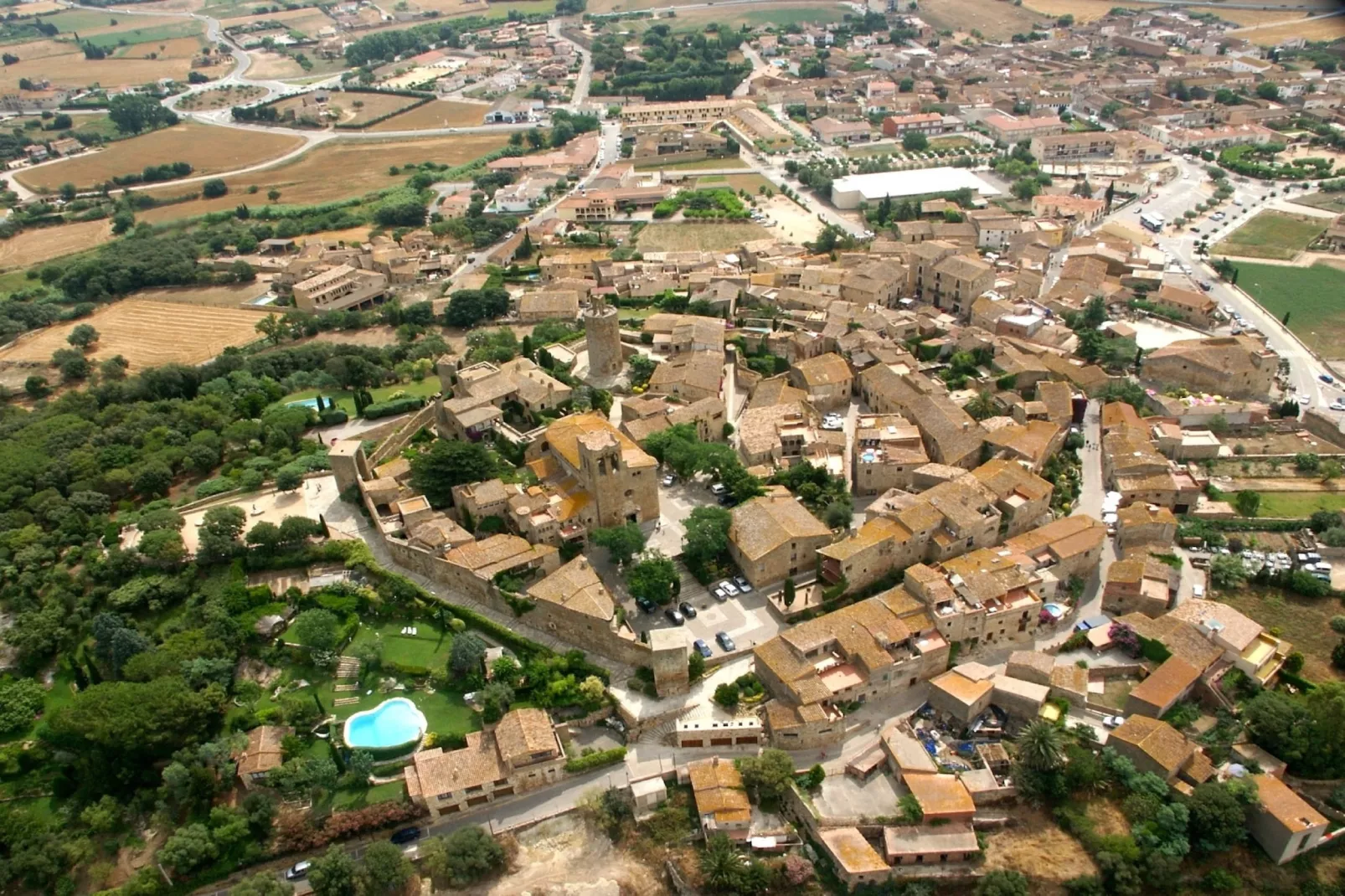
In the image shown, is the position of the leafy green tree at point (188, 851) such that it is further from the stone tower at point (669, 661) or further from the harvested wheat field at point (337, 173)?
the harvested wheat field at point (337, 173)

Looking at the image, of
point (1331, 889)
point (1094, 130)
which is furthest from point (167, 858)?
point (1094, 130)

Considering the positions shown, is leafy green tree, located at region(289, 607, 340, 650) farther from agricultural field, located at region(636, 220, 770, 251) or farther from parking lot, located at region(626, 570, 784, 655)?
agricultural field, located at region(636, 220, 770, 251)

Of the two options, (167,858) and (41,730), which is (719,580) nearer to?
(167,858)

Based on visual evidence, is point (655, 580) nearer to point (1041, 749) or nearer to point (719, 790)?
point (719, 790)

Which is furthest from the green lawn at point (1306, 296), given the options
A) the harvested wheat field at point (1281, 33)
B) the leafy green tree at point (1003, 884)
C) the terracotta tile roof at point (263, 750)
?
the harvested wheat field at point (1281, 33)

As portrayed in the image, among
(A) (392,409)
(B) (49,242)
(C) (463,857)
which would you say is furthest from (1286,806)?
(B) (49,242)

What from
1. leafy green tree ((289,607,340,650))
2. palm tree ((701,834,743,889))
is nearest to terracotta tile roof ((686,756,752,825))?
palm tree ((701,834,743,889))

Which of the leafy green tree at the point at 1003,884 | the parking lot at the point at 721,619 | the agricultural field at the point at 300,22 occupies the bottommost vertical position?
the leafy green tree at the point at 1003,884
